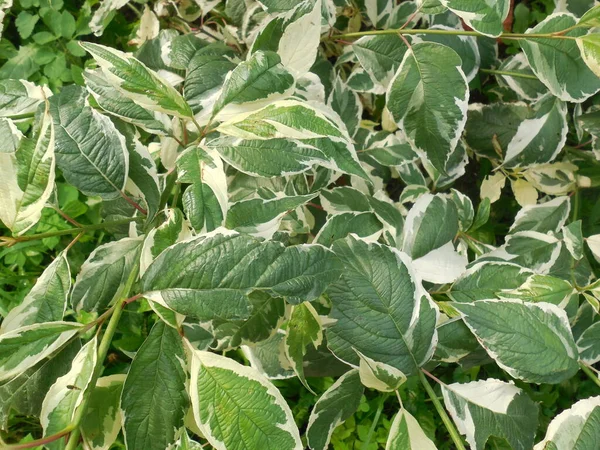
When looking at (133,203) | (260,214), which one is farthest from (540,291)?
(133,203)

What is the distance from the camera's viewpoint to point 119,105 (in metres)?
0.87

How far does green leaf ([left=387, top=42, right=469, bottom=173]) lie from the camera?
999 mm

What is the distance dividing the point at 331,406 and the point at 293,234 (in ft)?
1.20

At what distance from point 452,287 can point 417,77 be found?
1.35ft

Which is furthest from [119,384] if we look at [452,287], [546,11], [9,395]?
[546,11]

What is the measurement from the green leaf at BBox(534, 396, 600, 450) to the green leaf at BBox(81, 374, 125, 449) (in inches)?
26.1

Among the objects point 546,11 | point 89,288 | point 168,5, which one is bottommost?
point 89,288

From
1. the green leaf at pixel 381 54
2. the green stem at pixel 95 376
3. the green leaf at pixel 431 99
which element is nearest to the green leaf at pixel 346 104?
the green leaf at pixel 381 54

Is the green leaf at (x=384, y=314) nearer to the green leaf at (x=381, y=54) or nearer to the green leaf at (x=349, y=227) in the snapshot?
the green leaf at (x=349, y=227)

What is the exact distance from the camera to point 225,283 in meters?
0.66

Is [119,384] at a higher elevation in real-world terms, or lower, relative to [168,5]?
lower

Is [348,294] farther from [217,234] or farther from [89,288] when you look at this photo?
[89,288]

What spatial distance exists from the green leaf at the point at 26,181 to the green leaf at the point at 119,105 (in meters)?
0.16

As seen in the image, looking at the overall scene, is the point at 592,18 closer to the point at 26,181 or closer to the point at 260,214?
the point at 260,214
